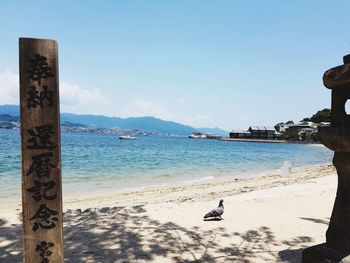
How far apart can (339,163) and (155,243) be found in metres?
3.22

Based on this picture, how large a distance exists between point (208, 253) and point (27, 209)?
3.06m

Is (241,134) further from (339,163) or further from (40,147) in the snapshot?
(40,147)

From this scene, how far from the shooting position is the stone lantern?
3.29 m

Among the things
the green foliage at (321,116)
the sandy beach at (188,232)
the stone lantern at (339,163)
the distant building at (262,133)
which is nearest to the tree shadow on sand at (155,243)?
the sandy beach at (188,232)

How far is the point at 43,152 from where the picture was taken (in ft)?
9.43

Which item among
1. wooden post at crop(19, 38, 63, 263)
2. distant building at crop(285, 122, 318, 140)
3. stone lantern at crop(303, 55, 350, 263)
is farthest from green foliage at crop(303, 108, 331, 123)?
wooden post at crop(19, 38, 63, 263)

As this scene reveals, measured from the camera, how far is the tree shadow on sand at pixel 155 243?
482 cm

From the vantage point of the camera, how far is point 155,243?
5434 millimetres

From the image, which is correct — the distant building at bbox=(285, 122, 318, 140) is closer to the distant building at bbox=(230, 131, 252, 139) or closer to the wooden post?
the distant building at bbox=(230, 131, 252, 139)

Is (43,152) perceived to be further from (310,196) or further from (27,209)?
(310,196)

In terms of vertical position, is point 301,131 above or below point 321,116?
below

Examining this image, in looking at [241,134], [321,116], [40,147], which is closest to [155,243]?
[40,147]

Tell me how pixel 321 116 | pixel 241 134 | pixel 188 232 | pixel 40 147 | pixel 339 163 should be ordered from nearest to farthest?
pixel 40 147
pixel 339 163
pixel 188 232
pixel 321 116
pixel 241 134

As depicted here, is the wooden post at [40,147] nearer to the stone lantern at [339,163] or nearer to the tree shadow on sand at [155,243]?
the tree shadow on sand at [155,243]
